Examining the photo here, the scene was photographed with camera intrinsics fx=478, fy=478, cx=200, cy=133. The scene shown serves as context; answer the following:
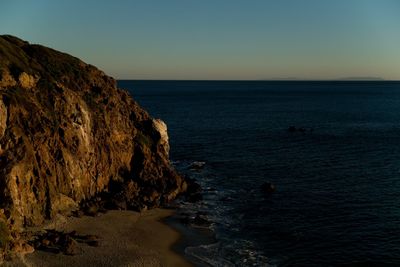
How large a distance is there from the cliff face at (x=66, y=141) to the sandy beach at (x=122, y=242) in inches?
142

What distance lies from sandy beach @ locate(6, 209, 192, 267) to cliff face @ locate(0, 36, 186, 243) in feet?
11.8

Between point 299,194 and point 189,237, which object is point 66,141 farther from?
point 299,194

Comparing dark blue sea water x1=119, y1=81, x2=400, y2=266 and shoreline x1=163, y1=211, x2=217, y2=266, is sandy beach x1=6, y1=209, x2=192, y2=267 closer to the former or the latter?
shoreline x1=163, y1=211, x2=217, y2=266

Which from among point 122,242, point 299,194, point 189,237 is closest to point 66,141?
point 122,242

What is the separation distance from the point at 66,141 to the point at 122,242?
17210 mm

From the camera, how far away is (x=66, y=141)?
62625mm

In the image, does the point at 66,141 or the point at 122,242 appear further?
the point at 66,141

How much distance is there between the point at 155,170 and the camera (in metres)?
73.4

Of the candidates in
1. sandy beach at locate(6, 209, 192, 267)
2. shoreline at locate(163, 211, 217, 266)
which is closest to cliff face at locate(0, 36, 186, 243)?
sandy beach at locate(6, 209, 192, 267)

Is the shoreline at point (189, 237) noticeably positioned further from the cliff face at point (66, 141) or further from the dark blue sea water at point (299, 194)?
the cliff face at point (66, 141)

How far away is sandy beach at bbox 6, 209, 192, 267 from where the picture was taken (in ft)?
153

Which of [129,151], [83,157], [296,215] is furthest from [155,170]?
[296,215]

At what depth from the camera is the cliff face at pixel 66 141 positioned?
178ft

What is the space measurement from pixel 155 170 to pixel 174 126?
76789mm
